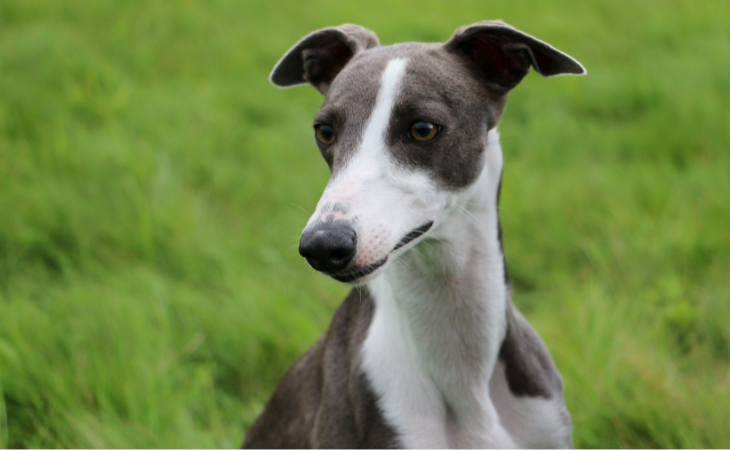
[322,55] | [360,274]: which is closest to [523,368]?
[360,274]

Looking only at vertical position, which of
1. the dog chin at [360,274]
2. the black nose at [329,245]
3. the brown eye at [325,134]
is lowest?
the dog chin at [360,274]

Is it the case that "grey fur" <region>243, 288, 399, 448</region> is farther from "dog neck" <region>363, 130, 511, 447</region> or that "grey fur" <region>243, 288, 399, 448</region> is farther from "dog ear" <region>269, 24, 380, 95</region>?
"dog ear" <region>269, 24, 380, 95</region>

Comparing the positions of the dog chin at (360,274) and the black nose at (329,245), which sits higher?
the black nose at (329,245)

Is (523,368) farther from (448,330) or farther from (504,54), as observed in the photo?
(504,54)

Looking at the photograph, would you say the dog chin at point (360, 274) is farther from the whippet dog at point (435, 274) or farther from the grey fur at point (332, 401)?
the grey fur at point (332, 401)

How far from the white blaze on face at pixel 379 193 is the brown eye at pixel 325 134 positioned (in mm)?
189

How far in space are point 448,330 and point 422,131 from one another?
29.1 inches

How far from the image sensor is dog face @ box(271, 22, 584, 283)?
6.26 ft

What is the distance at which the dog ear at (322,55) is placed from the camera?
2.64 meters

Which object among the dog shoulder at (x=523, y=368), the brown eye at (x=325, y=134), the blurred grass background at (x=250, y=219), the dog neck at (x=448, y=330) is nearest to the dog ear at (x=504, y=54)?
the dog neck at (x=448, y=330)

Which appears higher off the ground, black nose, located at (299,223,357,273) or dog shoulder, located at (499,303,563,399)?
black nose, located at (299,223,357,273)

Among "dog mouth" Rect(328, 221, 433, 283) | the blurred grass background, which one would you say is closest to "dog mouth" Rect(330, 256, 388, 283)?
"dog mouth" Rect(328, 221, 433, 283)

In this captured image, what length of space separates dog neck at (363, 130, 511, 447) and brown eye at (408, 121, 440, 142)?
259 mm

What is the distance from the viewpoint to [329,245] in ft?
6.00
